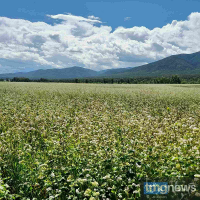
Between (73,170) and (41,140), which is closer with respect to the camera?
(73,170)

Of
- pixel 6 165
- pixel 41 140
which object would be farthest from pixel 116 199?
pixel 41 140

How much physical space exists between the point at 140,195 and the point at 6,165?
4739mm

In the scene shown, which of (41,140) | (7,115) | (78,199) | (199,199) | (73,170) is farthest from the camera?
(7,115)

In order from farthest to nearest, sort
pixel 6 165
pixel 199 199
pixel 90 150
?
pixel 90 150 < pixel 6 165 < pixel 199 199

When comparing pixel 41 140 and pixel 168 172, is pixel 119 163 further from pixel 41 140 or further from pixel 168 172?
pixel 41 140

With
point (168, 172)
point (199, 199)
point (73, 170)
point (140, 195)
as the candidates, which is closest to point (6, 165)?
point (73, 170)

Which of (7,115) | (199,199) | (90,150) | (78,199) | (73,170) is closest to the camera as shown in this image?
(199,199)

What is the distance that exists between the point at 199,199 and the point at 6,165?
242 inches

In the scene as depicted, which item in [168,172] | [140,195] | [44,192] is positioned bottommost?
[44,192]

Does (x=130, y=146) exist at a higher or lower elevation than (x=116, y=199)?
higher

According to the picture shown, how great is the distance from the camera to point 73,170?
588 centimetres

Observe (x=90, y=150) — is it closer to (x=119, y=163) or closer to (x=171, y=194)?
(x=119, y=163)

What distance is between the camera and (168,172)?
527 cm

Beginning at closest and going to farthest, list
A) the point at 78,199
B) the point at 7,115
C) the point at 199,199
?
the point at 199,199, the point at 78,199, the point at 7,115
